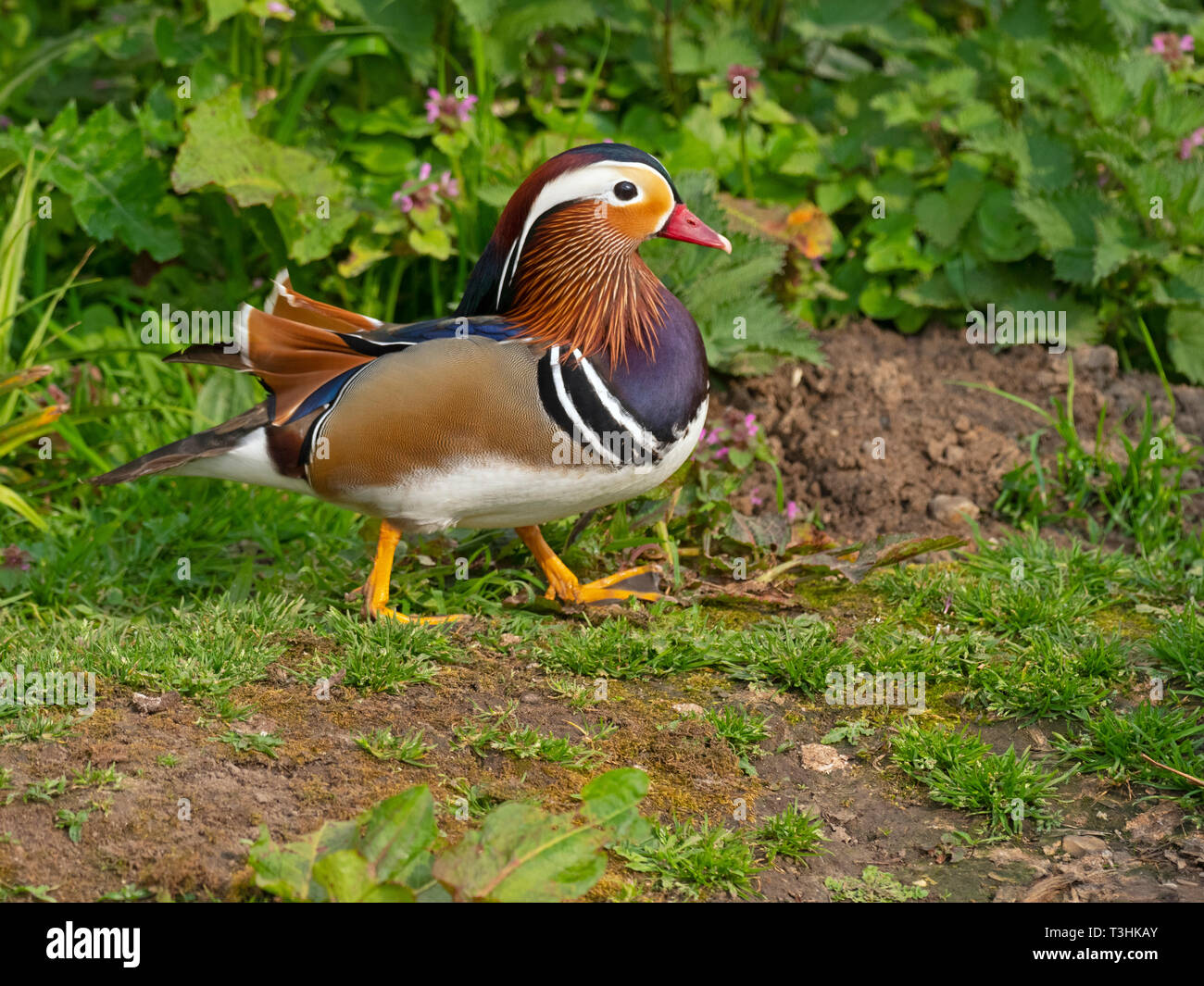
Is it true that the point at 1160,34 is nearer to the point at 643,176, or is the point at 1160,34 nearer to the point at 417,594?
the point at 643,176

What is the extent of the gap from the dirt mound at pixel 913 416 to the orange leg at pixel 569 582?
1045mm

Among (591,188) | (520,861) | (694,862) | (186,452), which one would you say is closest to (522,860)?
(520,861)

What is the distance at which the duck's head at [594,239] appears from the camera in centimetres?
348

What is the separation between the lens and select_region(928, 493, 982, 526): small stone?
468cm

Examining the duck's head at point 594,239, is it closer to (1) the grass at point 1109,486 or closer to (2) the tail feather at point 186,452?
(2) the tail feather at point 186,452

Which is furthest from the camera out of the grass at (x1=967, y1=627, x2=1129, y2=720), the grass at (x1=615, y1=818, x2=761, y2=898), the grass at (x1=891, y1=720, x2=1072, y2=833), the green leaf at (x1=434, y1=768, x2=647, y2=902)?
the grass at (x1=967, y1=627, x2=1129, y2=720)

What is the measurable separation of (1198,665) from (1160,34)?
355 centimetres

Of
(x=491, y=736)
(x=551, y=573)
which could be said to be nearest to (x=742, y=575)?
(x=551, y=573)

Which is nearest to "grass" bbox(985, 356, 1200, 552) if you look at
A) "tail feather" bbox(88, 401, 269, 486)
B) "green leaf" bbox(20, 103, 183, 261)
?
"tail feather" bbox(88, 401, 269, 486)

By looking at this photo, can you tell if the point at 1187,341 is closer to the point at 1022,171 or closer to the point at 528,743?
the point at 1022,171

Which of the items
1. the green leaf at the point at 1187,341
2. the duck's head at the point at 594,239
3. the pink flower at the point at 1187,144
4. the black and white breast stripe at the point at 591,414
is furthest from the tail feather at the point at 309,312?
the pink flower at the point at 1187,144

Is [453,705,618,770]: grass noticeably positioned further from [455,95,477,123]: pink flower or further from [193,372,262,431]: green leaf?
[455,95,477,123]: pink flower

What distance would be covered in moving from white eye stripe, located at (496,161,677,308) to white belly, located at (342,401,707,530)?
0.61 m

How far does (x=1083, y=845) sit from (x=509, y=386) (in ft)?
5.82
